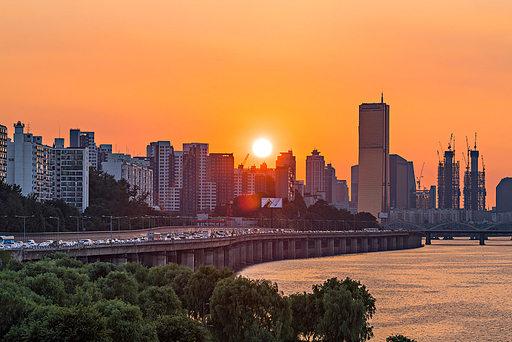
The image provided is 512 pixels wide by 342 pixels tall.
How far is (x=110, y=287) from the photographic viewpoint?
2896 inches

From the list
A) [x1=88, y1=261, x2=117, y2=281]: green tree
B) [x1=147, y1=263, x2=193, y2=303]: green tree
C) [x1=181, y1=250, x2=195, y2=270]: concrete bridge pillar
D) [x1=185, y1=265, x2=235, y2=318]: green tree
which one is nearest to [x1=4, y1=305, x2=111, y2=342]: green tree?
[x1=185, y1=265, x2=235, y2=318]: green tree

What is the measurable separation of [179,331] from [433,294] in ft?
259

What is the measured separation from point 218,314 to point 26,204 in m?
117

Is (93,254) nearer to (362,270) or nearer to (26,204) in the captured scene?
(26,204)

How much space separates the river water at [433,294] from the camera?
278 ft

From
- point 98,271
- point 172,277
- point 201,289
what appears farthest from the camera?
point 98,271

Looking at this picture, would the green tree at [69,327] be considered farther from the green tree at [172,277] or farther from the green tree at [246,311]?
the green tree at [172,277]

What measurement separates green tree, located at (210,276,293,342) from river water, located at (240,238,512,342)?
22.0 meters

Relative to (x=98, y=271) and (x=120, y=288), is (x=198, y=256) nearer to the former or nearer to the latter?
(x=98, y=271)

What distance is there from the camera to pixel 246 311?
191 feet

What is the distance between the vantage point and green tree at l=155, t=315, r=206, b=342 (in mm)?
50562

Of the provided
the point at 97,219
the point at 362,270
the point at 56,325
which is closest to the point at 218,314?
the point at 56,325

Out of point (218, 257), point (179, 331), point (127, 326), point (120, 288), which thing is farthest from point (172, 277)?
point (218, 257)

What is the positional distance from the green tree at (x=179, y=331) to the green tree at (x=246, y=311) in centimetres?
590
